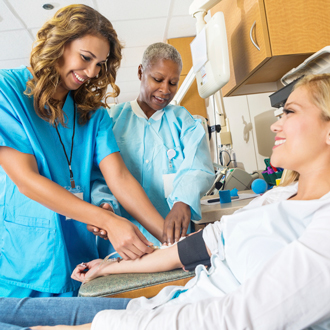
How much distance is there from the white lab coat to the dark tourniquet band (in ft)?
0.52

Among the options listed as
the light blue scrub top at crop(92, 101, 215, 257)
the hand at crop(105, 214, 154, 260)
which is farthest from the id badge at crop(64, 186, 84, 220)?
the hand at crop(105, 214, 154, 260)

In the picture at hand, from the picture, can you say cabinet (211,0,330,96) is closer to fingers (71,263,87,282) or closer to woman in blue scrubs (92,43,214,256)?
woman in blue scrubs (92,43,214,256)

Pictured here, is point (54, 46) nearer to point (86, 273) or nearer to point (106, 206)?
point (106, 206)

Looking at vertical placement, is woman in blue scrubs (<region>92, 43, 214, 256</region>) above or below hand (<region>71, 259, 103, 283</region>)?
above

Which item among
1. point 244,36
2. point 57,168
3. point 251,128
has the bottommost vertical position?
point 57,168

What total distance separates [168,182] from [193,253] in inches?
20.8

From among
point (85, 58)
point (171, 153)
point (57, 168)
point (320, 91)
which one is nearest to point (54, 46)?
point (85, 58)

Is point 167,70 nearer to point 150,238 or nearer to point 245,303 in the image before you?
point 150,238

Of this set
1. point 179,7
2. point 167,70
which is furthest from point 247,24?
point 179,7

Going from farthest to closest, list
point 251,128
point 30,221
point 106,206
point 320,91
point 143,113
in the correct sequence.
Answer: point 251,128 → point 143,113 → point 106,206 → point 30,221 → point 320,91

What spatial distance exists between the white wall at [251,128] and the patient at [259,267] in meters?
1.28

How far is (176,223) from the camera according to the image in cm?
116

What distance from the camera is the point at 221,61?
1444 mm

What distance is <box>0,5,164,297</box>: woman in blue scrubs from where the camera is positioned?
1017 mm
